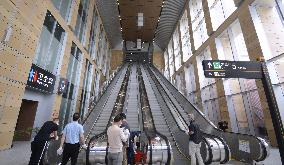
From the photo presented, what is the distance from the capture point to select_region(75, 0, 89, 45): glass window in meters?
15.5

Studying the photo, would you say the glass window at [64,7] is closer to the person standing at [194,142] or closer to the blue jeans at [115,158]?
the person standing at [194,142]

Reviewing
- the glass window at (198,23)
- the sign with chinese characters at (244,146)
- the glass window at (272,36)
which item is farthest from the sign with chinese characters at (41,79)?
the glass window at (198,23)

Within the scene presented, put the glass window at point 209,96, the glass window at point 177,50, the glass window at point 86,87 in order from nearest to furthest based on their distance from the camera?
1. the glass window at point 209,96
2. the glass window at point 86,87
3. the glass window at point 177,50

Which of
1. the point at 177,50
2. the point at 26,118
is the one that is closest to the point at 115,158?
the point at 26,118

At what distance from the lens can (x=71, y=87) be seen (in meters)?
14.4

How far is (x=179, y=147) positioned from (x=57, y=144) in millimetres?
4684

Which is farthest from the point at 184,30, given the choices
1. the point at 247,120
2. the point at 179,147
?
the point at 179,147

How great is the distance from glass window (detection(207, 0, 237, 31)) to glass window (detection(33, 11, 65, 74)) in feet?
38.8

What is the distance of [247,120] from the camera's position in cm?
1176

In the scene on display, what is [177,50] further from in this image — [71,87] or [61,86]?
[61,86]

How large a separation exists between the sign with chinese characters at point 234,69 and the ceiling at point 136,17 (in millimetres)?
18507

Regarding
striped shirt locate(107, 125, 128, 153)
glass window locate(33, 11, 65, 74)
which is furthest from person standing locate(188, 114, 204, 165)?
glass window locate(33, 11, 65, 74)

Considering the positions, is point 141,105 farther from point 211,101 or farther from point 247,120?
point 211,101

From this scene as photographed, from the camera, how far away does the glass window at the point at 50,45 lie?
9.77 metres
